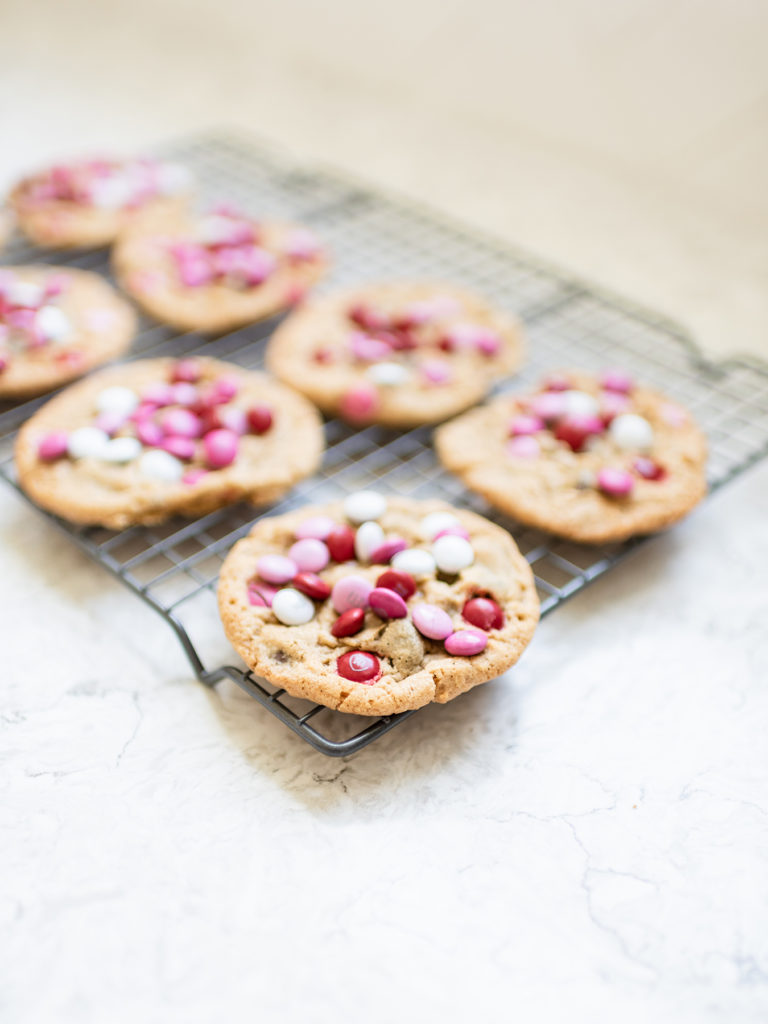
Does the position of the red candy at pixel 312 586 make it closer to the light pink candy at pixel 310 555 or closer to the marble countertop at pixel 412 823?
the light pink candy at pixel 310 555

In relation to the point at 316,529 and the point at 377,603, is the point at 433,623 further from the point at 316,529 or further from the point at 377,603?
the point at 316,529

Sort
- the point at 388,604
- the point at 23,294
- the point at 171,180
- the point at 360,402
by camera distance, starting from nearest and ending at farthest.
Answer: the point at 388,604, the point at 360,402, the point at 23,294, the point at 171,180

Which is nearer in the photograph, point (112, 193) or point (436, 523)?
point (436, 523)

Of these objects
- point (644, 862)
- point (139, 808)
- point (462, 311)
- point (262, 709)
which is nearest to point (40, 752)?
point (139, 808)

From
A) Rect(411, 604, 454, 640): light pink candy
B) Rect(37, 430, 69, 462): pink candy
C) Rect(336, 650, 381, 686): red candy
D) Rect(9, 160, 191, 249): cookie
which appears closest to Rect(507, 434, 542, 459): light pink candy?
Rect(411, 604, 454, 640): light pink candy

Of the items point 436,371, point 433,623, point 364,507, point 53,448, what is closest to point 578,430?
point 436,371

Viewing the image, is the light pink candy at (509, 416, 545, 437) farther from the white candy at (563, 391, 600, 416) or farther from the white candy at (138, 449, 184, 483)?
the white candy at (138, 449, 184, 483)
